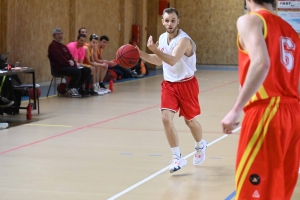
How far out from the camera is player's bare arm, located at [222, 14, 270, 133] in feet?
9.45

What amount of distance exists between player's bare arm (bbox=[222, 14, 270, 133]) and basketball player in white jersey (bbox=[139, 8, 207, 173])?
11.1 ft

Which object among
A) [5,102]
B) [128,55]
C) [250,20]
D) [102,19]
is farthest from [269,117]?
[102,19]

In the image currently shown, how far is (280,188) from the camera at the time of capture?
10.2 feet

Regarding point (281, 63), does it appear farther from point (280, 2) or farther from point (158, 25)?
point (158, 25)

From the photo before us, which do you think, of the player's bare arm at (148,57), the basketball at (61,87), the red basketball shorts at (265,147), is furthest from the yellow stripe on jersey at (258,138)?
the basketball at (61,87)

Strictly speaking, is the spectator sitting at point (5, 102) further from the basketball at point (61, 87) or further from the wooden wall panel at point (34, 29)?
the wooden wall panel at point (34, 29)

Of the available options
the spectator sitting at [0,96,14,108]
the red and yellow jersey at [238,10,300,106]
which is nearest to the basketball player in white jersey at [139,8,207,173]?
the red and yellow jersey at [238,10,300,106]

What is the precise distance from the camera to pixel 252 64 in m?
2.90

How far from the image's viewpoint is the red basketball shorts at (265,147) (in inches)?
121

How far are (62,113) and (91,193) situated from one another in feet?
18.0

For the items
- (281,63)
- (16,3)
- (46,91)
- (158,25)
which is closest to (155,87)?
(46,91)

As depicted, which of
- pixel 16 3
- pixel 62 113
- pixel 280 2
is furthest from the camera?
pixel 280 2

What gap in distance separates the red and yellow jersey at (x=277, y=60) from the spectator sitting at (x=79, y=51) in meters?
10.6

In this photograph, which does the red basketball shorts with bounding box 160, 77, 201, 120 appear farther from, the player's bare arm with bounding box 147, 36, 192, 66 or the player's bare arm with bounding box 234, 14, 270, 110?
the player's bare arm with bounding box 234, 14, 270, 110
